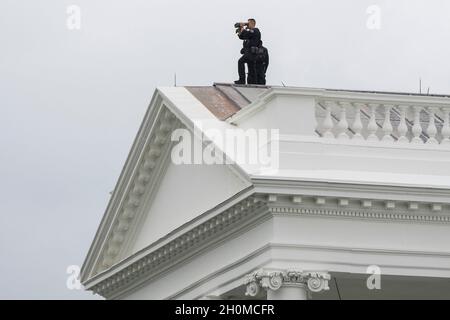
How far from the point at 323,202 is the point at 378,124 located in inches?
118

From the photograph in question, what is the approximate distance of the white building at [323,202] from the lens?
4088 cm

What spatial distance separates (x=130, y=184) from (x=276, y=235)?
817 centimetres

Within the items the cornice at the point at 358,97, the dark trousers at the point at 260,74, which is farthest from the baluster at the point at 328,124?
the dark trousers at the point at 260,74

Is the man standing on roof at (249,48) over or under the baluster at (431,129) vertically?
over

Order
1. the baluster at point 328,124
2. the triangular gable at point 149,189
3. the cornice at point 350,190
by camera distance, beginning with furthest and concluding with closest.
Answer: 1. the triangular gable at point 149,189
2. the baluster at point 328,124
3. the cornice at point 350,190

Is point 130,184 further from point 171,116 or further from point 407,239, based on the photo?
point 407,239

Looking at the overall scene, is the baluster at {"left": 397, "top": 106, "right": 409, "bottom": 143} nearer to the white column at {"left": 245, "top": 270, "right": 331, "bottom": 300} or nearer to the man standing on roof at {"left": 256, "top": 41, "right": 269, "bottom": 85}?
the white column at {"left": 245, "top": 270, "right": 331, "bottom": 300}

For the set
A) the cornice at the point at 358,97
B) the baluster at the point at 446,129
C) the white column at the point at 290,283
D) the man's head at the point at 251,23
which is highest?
the man's head at the point at 251,23

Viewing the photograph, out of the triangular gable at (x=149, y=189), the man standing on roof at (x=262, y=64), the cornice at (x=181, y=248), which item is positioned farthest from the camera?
the man standing on roof at (x=262, y=64)

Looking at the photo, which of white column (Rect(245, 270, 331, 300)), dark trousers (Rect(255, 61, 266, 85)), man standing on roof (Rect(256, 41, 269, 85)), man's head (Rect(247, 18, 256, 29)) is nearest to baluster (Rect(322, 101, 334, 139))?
white column (Rect(245, 270, 331, 300))

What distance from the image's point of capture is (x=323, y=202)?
134 ft

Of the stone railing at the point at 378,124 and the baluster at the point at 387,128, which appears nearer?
the stone railing at the point at 378,124

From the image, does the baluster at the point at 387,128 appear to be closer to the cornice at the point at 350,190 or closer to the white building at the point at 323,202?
the white building at the point at 323,202

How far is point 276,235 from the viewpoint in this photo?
135 ft
